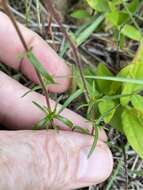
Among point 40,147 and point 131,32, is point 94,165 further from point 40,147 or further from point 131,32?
point 131,32

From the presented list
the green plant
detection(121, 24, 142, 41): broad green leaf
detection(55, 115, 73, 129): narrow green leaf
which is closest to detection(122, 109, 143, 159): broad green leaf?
the green plant

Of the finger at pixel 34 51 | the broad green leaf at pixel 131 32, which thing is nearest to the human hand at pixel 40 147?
the finger at pixel 34 51

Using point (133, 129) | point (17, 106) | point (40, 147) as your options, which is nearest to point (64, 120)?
point (40, 147)

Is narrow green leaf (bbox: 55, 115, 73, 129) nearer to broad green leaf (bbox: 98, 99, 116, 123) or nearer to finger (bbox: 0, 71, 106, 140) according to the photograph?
broad green leaf (bbox: 98, 99, 116, 123)

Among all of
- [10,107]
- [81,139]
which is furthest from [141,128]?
[10,107]

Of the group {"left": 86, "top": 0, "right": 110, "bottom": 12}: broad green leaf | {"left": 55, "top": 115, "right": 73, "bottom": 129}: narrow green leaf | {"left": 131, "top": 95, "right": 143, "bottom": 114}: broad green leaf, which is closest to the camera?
{"left": 55, "top": 115, "right": 73, "bottom": 129}: narrow green leaf

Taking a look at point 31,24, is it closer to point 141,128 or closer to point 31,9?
point 31,9
